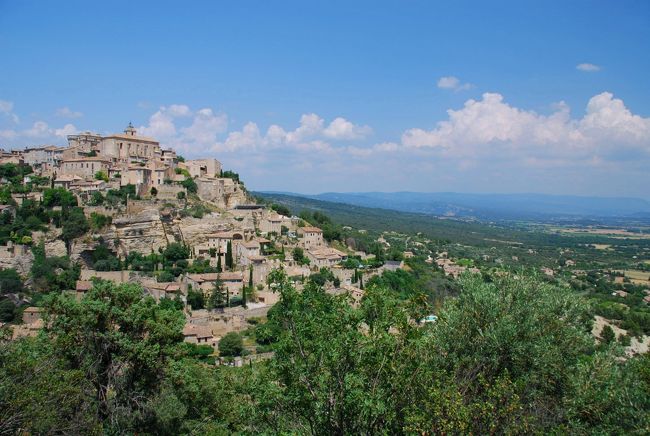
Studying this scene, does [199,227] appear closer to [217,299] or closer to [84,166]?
[217,299]

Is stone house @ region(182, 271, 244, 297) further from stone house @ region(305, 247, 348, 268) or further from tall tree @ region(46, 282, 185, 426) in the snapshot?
tall tree @ region(46, 282, 185, 426)

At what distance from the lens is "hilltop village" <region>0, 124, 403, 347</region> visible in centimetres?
3633

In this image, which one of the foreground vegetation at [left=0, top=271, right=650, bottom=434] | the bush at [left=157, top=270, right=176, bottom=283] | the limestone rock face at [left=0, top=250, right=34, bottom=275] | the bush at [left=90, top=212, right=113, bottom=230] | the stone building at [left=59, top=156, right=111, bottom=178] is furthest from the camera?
the stone building at [left=59, top=156, right=111, bottom=178]

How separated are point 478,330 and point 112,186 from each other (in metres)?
45.5

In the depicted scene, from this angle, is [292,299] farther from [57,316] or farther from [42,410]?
[57,316]

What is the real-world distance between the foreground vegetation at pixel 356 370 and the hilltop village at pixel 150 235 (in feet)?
60.3

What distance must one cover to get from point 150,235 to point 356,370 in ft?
130

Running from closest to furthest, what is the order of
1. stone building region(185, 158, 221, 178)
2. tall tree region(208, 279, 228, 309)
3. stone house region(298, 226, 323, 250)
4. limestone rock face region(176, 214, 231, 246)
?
tall tree region(208, 279, 228, 309), limestone rock face region(176, 214, 231, 246), stone house region(298, 226, 323, 250), stone building region(185, 158, 221, 178)

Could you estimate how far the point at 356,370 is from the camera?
27.0ft

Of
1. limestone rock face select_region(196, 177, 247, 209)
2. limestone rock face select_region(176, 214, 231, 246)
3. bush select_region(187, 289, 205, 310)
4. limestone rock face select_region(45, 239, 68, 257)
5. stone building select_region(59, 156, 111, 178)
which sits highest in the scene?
stone building select_region(59, 156, 111, 178)

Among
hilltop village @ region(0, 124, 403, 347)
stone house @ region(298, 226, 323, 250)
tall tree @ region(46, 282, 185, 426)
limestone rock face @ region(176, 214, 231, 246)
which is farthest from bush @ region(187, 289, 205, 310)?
tall tree @ region(46, 282, 185, 426)

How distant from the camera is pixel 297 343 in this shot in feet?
27.7

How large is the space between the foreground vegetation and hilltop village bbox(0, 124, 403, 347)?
60.3 feet

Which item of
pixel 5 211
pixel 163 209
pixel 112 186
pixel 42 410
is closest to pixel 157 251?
pixel 163 209
